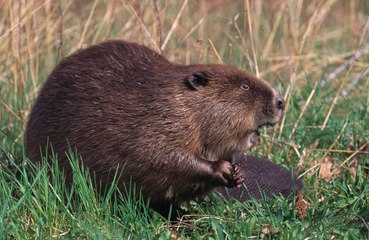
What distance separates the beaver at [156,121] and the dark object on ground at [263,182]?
0.18 m

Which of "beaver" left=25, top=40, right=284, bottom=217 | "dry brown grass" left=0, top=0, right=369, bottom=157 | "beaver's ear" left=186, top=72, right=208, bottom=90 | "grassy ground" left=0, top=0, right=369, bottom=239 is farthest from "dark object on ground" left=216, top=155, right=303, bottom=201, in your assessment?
"dry brown grass" left=0, top=0, right=369, bottom=157

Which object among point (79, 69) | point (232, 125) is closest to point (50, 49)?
point (79, 69)

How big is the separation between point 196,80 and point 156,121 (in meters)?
0.30

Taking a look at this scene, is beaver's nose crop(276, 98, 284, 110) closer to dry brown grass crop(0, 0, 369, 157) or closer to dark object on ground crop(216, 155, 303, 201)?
dark object on ground crop(216, 155, 303, 201)

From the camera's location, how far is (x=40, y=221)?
3.62 meters

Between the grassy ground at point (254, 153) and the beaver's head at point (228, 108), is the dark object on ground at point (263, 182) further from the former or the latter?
the beaver's head at point (228, 108)

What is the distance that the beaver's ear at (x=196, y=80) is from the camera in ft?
13.8

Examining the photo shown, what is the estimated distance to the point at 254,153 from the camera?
16.5 ft

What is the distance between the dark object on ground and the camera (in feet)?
14.3

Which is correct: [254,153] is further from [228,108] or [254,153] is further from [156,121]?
[156,121]

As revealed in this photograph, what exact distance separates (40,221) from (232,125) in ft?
3.61

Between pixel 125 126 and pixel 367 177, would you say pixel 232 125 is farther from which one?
pixel 367 177

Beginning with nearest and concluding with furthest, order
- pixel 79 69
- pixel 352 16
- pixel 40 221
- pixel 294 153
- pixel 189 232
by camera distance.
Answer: pixel 40 221
pixel 189 232
pixel 79 69
pixel 294 153
pixel 352 16

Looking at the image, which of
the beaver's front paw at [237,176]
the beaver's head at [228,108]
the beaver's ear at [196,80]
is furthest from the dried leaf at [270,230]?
the beaver's ear at [196,80]
